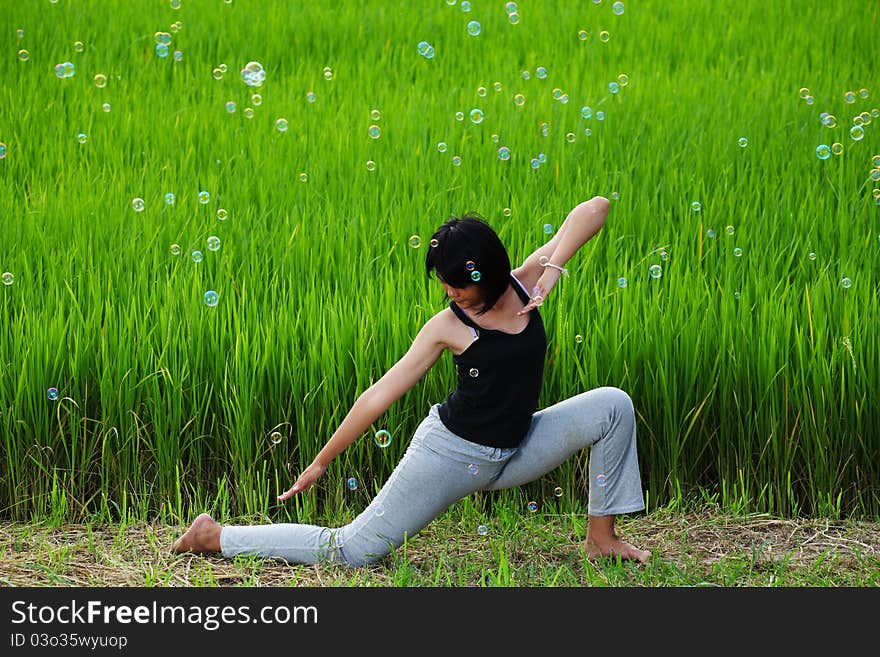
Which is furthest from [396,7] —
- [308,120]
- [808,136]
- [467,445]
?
[467,445]

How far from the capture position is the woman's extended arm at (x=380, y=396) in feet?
9.45

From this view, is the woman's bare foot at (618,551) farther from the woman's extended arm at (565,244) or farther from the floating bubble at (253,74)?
the floating bubble at (253,74)

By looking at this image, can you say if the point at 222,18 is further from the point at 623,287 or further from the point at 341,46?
the point at 623,287

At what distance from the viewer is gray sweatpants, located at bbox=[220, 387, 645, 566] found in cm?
298

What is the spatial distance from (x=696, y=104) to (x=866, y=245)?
2.22 meters

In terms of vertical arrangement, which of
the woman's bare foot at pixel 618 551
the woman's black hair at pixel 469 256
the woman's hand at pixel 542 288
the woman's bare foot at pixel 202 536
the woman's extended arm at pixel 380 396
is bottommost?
the woman's bare foot at pixel 618 551

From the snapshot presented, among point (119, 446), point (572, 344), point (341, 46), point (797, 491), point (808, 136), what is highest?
point (341, 46)

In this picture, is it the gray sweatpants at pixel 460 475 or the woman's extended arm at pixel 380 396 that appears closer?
the woman's extended arm at pixel 380 396

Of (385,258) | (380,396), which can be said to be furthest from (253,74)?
(380,396)

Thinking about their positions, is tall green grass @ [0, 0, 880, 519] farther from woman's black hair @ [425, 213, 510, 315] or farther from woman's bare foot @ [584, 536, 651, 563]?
woman's black hair @ [425, 213, 510, 315]

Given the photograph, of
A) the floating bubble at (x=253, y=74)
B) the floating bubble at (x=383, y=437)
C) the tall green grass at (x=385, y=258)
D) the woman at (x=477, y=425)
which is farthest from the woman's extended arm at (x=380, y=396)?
the floating bubble at (x=253, y=74)

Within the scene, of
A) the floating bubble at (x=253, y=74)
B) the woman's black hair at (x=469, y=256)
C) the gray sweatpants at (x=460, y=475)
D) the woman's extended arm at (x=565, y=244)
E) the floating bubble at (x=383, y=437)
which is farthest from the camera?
the floating bubble at (x=253, y=74)

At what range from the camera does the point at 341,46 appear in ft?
25.2

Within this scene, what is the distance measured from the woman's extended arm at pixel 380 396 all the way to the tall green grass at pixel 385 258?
645 mm
